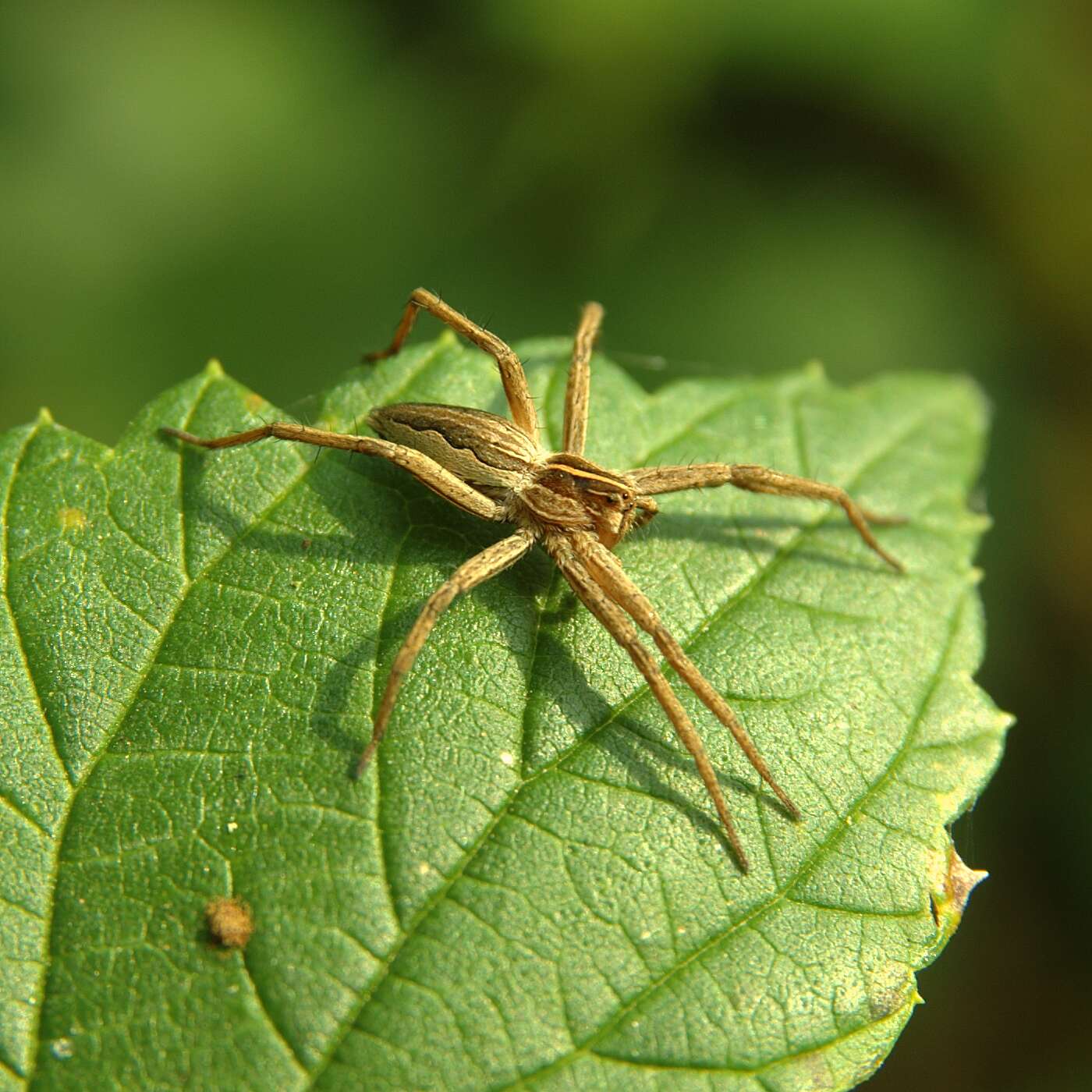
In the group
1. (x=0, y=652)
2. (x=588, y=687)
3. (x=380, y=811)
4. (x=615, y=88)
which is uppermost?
(x=615, y=88)

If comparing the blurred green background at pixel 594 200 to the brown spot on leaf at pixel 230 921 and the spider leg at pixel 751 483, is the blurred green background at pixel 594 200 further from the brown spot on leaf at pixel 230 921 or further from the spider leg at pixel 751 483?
the brown spot on leaf at pixel 230 921

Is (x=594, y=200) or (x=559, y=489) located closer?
(x=559, y=489)

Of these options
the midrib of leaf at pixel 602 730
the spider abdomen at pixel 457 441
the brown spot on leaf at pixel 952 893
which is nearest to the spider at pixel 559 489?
the spider abdomen at pixel 457 441

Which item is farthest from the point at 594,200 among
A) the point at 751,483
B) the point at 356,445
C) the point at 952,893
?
the point at 952,893

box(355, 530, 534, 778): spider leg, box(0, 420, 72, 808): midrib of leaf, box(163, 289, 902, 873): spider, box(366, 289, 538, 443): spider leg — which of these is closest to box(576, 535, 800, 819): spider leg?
box(163, 289, 902, 873): spider

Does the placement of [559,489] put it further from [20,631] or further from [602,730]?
[20,631]

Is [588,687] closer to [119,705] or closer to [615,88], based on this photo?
[119,705]

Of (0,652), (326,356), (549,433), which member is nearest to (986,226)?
(549,433)
